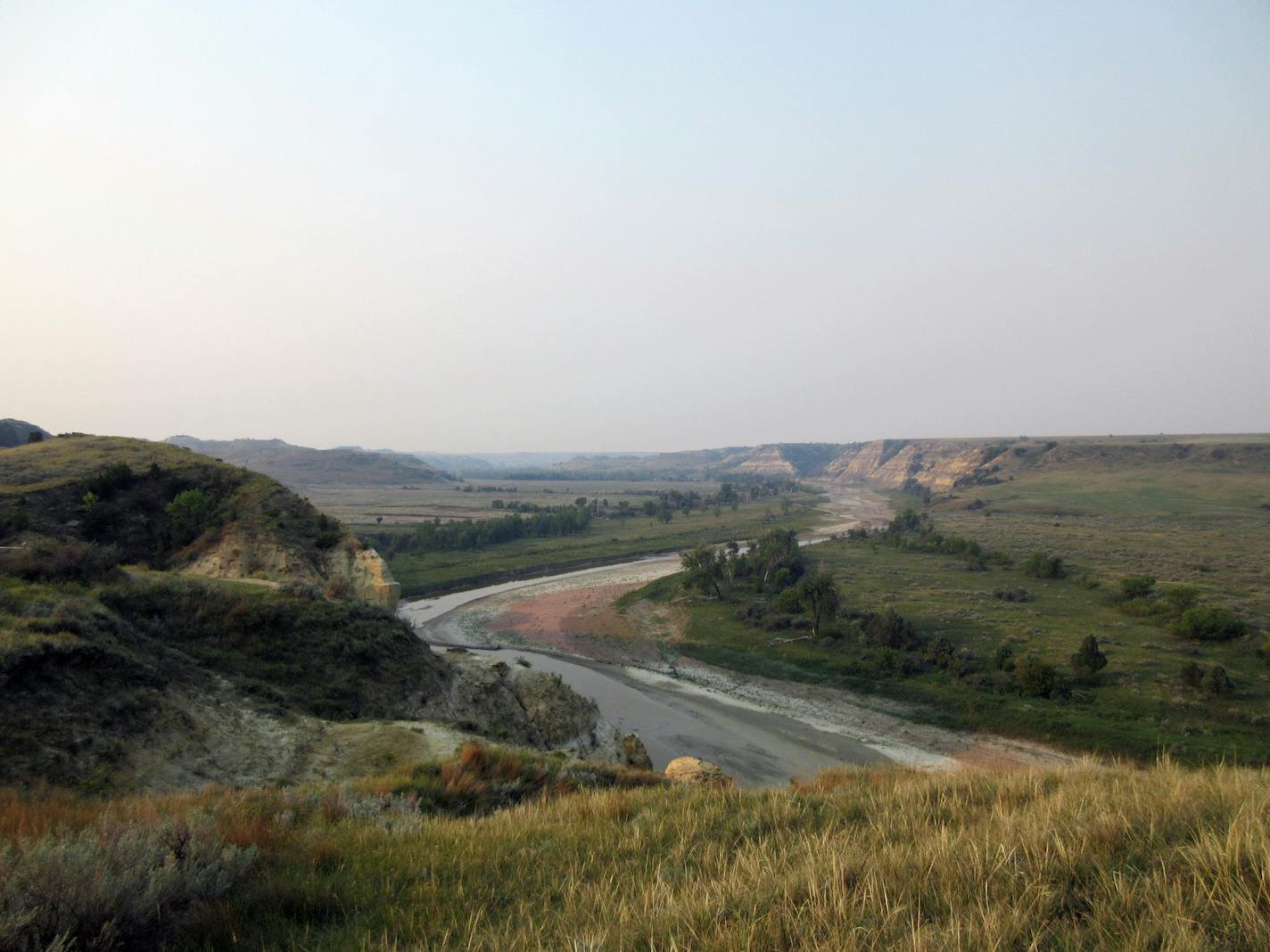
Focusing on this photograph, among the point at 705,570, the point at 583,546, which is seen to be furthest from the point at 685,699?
the point at 583,546

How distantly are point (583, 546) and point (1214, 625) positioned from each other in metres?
61.4

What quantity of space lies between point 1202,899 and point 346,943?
4.88m

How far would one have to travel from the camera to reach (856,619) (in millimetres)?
39469

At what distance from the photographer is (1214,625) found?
32.8m

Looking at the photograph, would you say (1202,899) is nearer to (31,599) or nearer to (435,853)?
(435,853)

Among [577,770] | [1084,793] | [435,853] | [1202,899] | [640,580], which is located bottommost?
[640,580]

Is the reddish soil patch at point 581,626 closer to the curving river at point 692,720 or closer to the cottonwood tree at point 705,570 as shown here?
the curving river at point 692,720

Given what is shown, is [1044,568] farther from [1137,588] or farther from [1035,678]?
[1035,678]

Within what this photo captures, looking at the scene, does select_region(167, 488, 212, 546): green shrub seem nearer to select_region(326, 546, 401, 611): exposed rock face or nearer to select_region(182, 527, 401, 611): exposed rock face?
select_region(182, 527, 401, 611): exposed rock face

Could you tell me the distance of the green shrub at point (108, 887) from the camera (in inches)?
124

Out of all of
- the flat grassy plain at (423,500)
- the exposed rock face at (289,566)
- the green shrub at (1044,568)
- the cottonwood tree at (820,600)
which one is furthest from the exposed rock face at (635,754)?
the flat grassy plain at (423,500)

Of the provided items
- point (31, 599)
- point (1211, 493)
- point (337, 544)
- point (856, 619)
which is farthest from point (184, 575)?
point (1211, 493)

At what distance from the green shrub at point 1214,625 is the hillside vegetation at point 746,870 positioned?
126 ft

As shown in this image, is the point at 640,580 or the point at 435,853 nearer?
the point at 435,853
